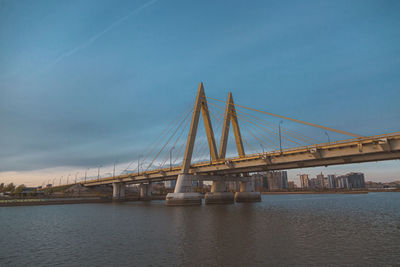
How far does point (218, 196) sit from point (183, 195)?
10.9 metres

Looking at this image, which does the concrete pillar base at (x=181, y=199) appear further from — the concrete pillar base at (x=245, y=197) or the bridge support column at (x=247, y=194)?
the bridge support column at (x=247, y=194)

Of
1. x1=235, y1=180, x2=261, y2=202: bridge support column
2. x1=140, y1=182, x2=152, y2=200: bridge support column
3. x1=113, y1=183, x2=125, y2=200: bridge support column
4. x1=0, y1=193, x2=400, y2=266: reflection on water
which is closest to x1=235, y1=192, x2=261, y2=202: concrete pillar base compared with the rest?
x1=235, y1=180, x2=261, y2=202: bridge support column

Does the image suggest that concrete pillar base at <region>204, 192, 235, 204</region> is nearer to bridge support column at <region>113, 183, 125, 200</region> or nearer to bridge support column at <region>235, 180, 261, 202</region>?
bridge support column at <region>235, 180, 261, 202</region>

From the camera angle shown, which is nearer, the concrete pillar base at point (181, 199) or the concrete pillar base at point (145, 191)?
the concrete pillar base at point (181, 199)

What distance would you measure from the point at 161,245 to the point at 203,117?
4406cm

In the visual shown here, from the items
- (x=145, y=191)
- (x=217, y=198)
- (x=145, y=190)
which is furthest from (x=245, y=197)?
(x=145, y=190)

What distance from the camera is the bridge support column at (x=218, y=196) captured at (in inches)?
2405

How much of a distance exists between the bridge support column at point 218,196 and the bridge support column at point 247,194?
21.7 feet

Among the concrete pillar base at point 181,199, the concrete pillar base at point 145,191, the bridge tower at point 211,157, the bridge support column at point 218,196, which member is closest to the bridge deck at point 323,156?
the bridge tower at point 211,157

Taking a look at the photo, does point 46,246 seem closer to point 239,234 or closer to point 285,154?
point 239,234

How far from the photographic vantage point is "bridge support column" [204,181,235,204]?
61.1 metres

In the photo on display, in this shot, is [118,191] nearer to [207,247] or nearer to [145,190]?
[145,190]

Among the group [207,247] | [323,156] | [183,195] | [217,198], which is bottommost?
[207,247]

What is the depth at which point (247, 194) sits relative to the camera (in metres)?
69.3
